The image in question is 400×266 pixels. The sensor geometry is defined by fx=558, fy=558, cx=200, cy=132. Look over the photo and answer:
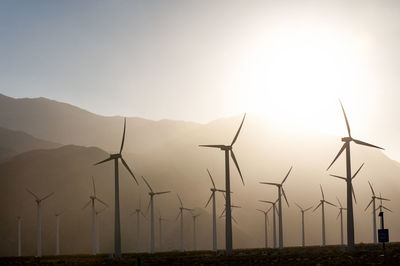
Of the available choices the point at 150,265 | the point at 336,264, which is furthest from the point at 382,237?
the point at 150,265

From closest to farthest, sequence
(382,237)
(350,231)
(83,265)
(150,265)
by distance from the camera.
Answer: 1. (382,237)
2. (150,265)
3. (83,265)
4. (350,231)

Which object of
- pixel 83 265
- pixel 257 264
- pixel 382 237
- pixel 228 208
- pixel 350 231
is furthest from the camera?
pixel 228 208

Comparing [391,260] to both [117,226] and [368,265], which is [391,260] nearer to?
[368,265]

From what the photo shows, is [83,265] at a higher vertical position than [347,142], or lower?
lower

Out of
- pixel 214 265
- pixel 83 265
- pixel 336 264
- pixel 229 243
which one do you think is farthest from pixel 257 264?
pixel 229 243

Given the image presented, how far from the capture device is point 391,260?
182 feet

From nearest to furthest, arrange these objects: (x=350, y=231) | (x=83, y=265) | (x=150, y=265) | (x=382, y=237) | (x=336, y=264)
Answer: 1. (x=382, y=237)
2. (x=336, y=264)
3. (x=150, y=265)
4. (x=83, y=265)
5. (x=350, y=231)

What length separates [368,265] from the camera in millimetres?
50594

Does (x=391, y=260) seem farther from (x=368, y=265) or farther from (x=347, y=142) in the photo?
(x=347, y=142)

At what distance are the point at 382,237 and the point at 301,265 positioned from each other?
897 centimetres

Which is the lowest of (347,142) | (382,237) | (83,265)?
(83,265)

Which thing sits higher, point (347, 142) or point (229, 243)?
point (347, 142)

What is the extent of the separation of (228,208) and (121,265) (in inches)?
1032

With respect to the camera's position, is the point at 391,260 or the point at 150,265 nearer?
Result: the point at 391,260
